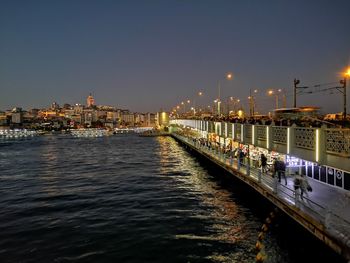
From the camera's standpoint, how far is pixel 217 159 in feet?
129

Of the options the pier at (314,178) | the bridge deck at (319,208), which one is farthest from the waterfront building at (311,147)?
the bridge deck at (319,208)

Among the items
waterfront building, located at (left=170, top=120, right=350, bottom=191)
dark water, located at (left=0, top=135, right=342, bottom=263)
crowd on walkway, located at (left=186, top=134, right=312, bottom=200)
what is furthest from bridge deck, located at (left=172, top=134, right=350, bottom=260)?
dark water, located at (left=0, top=135, right=342, bottom=263)

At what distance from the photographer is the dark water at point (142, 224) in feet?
51.9

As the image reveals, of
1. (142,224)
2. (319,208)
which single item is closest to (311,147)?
(319,208)

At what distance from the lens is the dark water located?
15820 mm

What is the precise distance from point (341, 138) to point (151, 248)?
10.2m

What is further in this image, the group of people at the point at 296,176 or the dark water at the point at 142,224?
the group of people at the point at 296,176

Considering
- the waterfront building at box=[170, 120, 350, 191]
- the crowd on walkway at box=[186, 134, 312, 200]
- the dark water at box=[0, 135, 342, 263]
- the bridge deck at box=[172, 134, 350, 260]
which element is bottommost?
the dark water at box=[0, 135, 342, 263]

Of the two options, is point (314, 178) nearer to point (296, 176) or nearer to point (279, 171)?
point (279, 171)

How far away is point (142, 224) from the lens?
2069cm

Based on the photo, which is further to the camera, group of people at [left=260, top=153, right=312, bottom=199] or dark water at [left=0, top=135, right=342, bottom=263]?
group of people at [left=260, top=153, right=312, bottom=199]

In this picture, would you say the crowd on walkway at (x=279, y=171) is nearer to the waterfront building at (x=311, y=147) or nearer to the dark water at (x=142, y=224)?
the waterfront building at (x=311, y=147)

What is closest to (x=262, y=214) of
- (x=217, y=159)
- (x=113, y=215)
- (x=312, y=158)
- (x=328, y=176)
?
(x=328, y=176)

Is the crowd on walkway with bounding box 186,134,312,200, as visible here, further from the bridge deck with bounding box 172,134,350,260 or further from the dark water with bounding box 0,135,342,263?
the dark water with bounding box 0,135,342,263
